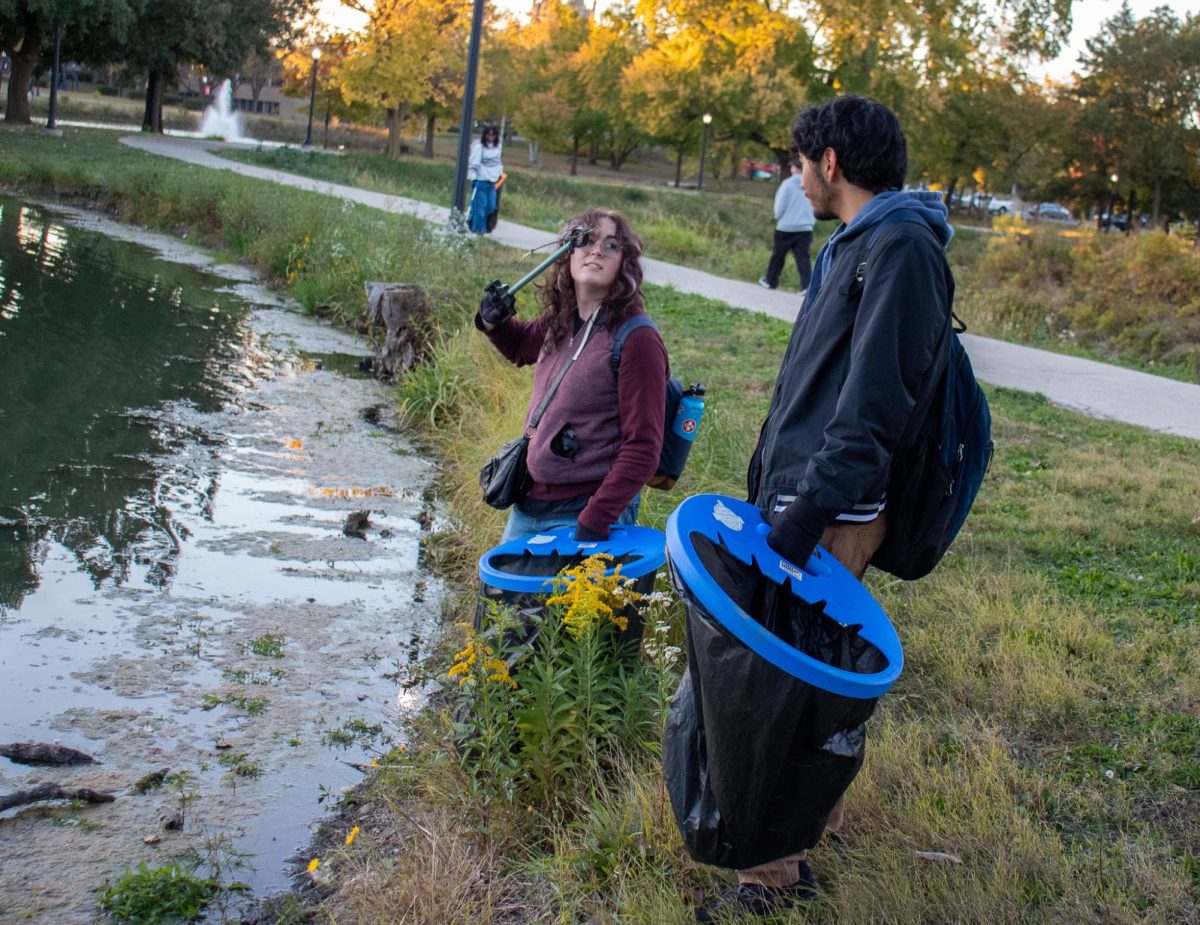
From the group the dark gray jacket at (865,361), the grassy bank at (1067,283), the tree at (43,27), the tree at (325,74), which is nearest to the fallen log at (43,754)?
the dark gray jacket at (865,361)

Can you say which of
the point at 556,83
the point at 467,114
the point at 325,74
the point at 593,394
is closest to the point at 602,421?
the point at 593,394

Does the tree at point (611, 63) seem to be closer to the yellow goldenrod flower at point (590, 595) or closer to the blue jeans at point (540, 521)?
the blue jeans at point (540, 521)

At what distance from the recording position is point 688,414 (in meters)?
4.18

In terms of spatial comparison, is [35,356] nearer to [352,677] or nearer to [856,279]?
[352,677]

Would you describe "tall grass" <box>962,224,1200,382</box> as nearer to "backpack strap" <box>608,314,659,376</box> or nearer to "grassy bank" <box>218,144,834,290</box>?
"grassy bank" <box>218,144,834,290</box>

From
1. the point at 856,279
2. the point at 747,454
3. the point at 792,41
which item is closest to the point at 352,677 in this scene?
the point at 747,454

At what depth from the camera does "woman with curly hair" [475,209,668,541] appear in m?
3.93

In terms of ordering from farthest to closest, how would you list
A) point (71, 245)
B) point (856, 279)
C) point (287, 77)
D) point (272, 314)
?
1. point (287, 77)
2. point (71, 245)
3. point (272, 314)
4. point (856, 279)

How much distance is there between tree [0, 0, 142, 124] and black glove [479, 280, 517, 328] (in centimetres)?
3601

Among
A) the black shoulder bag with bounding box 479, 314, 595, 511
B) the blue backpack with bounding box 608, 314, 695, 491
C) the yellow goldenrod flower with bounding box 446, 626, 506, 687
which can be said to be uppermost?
the blue backpack with bounding box 608, 314, 695, 491

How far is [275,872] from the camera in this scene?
3.88 metres

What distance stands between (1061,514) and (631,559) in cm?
338

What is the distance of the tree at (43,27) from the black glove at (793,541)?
3797cm

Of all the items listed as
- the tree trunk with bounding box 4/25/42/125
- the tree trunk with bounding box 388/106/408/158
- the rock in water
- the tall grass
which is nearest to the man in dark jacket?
the rock in water
